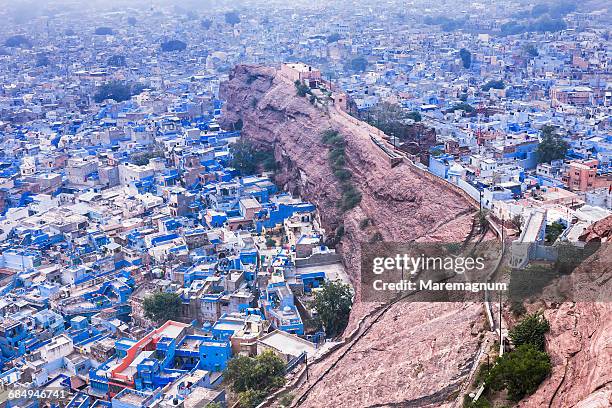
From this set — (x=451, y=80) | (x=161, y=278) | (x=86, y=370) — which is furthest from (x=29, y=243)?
(x=451, y=80)

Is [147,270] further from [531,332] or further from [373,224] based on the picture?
[531,332]

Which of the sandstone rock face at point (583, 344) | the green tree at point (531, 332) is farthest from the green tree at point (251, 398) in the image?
the sandstone rock face at point (583, 344)

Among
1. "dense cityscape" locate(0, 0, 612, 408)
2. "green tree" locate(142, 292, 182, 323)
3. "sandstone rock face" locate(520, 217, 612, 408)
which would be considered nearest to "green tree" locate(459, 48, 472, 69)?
"dense cityscape" locate(0, 0, 612, 408)

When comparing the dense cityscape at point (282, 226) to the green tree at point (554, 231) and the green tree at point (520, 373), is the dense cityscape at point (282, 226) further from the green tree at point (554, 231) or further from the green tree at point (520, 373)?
the green tree at point (554, 231)

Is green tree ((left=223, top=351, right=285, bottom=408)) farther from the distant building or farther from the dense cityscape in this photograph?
the distant building

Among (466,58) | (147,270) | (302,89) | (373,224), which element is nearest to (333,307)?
(373,224)
